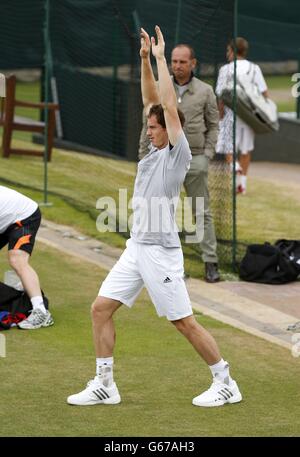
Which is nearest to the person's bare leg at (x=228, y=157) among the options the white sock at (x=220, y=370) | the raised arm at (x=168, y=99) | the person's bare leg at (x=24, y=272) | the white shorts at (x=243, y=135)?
the white shorts at (x=243, y=135)

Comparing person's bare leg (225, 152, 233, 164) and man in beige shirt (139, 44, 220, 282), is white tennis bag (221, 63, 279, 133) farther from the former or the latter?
man in beige shirt (139, 44, 220, 282)

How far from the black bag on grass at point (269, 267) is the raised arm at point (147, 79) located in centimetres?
411

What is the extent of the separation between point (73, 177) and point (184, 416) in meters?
10.8

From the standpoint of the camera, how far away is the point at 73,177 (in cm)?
1859

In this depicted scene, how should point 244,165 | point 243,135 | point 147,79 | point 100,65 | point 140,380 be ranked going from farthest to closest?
point 100,65, point 244,165, point 243,135, point 140,380, point 147,79

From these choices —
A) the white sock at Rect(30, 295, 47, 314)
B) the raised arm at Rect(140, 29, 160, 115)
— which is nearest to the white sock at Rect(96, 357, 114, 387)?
the raised arm at Rect(140, 29, 160, 115)

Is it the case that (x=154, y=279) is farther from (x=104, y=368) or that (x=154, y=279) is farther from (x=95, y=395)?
(x=95, y=395)

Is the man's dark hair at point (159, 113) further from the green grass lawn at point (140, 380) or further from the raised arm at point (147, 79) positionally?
the green grass lawn at point (140, 380)

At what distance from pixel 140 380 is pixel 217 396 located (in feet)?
2.79

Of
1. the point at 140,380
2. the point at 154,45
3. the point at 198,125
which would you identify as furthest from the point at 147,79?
the point at 198,125

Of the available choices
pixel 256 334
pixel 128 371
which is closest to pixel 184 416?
pixel 128 371

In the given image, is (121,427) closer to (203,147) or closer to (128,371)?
(128,371)

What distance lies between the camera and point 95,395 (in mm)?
8297

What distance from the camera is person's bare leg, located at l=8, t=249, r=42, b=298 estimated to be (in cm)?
1053
